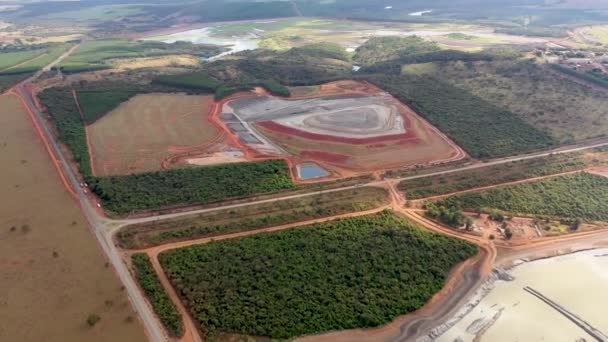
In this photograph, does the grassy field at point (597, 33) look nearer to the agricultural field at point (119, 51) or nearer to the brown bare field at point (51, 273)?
the agricultural field at point (119, 51)

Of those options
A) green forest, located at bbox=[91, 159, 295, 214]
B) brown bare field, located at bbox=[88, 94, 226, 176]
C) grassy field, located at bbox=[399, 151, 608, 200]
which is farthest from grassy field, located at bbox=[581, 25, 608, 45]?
green forest, located at bbox=[91, 159, 295, 214]

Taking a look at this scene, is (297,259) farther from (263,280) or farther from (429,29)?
(429,29)

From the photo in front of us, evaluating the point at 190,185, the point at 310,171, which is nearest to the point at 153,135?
the point at 190,185

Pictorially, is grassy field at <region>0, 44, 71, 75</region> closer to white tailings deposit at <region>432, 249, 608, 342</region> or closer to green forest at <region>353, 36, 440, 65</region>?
green forest at <region>353, 36, 440, 65</region>

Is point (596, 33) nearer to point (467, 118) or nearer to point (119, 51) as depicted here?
point (467, 118)

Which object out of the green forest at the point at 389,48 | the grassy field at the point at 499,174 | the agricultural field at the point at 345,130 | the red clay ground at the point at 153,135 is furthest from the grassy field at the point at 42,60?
the grassy field at the point at 499,174

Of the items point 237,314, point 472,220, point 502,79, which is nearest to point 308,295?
point 237,314
